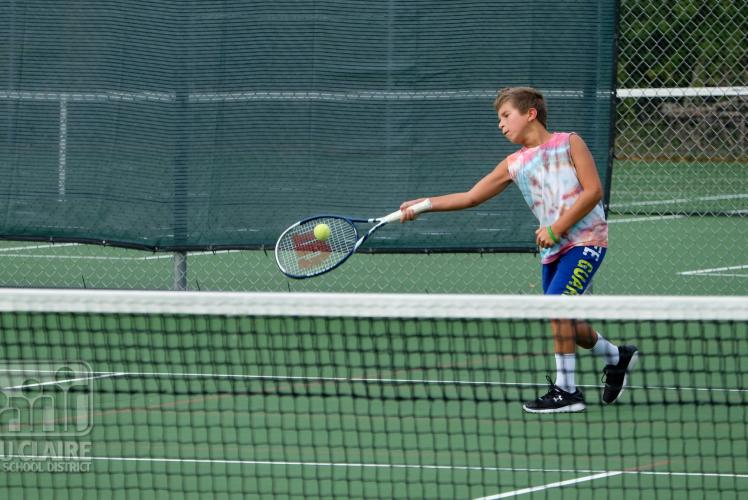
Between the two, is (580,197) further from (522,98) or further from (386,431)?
(386,431)

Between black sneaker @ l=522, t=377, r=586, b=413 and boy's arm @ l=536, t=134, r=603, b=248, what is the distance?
63cm

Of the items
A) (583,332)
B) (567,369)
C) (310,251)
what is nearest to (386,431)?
(567,369)

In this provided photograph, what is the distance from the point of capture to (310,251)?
6641mm

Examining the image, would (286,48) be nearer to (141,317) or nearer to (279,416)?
(141,317)

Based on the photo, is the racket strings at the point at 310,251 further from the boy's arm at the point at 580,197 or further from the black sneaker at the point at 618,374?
the black sneaker at the point at 618,374

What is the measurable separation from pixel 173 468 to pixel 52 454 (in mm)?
491

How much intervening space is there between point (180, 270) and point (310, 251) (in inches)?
84.6

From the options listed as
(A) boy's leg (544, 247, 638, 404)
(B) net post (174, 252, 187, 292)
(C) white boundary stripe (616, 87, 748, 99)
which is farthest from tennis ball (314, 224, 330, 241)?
(C) white boundary stripe (616, 87, 748, 99)

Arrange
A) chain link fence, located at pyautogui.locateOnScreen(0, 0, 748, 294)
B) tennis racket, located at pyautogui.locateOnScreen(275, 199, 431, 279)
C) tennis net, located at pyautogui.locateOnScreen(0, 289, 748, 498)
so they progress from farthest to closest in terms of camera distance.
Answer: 1. chain link fence, located at pyautogui.locateOnScreen(0, 0, 748, 294)
2. tennis racket, located at pyautogui.locateOnScreen(275, 199, 431, 279)
3. tennis net, located at pyautogui.locateOnScreen(0, 289, 748, 498)

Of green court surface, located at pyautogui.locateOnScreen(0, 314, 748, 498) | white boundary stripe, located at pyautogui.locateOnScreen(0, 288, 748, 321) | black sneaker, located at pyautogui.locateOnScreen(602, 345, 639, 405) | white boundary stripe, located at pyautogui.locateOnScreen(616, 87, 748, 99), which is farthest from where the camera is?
white boundary stripe, located at pyautogui.locateOnScreen(616, 87, 748, 99)

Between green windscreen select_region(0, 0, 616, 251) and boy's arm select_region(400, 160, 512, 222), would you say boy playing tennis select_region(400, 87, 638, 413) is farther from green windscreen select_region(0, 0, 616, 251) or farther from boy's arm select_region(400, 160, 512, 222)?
green windscreen select_region(0, 0, 616, 251)

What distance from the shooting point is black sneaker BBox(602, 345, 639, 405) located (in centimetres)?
606

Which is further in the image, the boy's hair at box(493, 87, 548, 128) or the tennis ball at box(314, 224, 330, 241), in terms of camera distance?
the tennis ball at box(314, 224, 330, 241)

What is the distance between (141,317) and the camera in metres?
8.29
